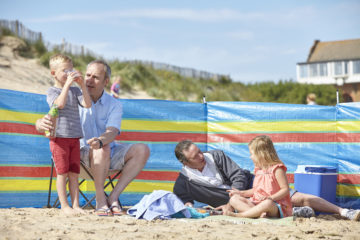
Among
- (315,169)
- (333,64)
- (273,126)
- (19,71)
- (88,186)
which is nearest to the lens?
(315,169)

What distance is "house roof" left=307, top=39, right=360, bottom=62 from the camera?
191ft

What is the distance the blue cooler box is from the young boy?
8.04ft

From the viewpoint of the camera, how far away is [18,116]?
17.0ft

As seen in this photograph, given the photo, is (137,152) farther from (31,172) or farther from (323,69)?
(323,69)

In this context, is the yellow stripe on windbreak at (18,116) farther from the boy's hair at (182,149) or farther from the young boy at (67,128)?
the boy's hair at (182,149)

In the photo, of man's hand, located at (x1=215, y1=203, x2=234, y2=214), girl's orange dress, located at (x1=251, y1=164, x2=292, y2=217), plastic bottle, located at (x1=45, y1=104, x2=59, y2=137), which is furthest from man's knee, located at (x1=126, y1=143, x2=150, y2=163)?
girl's orange dress, located at (x1=251, y1=164, x2=292, y2=217)

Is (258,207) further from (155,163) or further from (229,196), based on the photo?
(155,163)

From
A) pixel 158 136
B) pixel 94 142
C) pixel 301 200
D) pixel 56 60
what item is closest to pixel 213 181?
pixel 301 200

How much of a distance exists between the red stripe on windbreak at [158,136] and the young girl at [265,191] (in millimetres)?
1488

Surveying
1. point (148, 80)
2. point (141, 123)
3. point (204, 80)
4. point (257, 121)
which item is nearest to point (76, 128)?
point (141, 123)

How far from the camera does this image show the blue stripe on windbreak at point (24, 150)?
5066 mm

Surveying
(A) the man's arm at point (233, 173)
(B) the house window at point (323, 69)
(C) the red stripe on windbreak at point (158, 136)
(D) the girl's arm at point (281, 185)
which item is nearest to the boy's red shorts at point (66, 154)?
(C) the red stripe on windbreak at point (158, 136)

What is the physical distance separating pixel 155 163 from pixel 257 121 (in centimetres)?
138

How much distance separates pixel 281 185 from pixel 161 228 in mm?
1268
